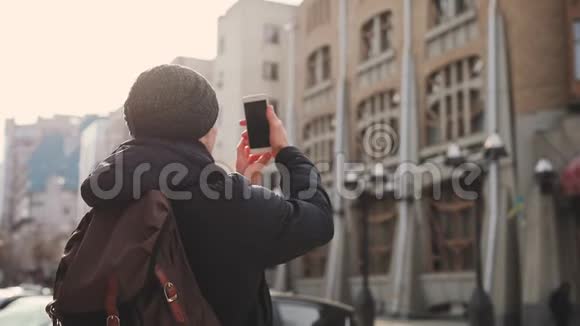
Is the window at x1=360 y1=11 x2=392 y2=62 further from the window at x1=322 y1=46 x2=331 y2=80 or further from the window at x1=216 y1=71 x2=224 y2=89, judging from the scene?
the window at x1=216 y1=71 x2=224 y2=89

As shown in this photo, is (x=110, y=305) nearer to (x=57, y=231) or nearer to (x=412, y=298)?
(x=412, y=298)

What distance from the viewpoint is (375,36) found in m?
28.1

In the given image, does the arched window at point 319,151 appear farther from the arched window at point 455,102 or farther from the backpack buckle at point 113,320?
the backpack buckle at point 113,320

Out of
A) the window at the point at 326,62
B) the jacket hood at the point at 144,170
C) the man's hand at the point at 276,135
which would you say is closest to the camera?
the jacket hood at the point at 144,170

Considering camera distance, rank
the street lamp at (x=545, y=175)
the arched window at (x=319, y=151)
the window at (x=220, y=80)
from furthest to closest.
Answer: the window at (x=220, y=80), the arched window at (x=319, y=151), the street lamp at (x=545, y=175)

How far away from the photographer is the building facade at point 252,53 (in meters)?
35.2

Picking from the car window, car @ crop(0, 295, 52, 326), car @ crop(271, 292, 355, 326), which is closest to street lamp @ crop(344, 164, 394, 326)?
car @ crop(271, 292, 355, 326)

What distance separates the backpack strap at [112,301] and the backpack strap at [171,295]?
0.10m

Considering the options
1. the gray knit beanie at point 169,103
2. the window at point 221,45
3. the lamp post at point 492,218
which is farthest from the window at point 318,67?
the gray knit beanie at point 169,103

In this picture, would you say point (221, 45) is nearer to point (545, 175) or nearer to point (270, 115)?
point (545, 175)

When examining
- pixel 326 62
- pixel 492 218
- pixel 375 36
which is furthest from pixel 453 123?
pixel 326 62

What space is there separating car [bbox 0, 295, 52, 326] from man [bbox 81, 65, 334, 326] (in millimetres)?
2214

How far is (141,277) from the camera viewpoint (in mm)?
1760

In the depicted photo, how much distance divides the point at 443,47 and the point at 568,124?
6110mm
